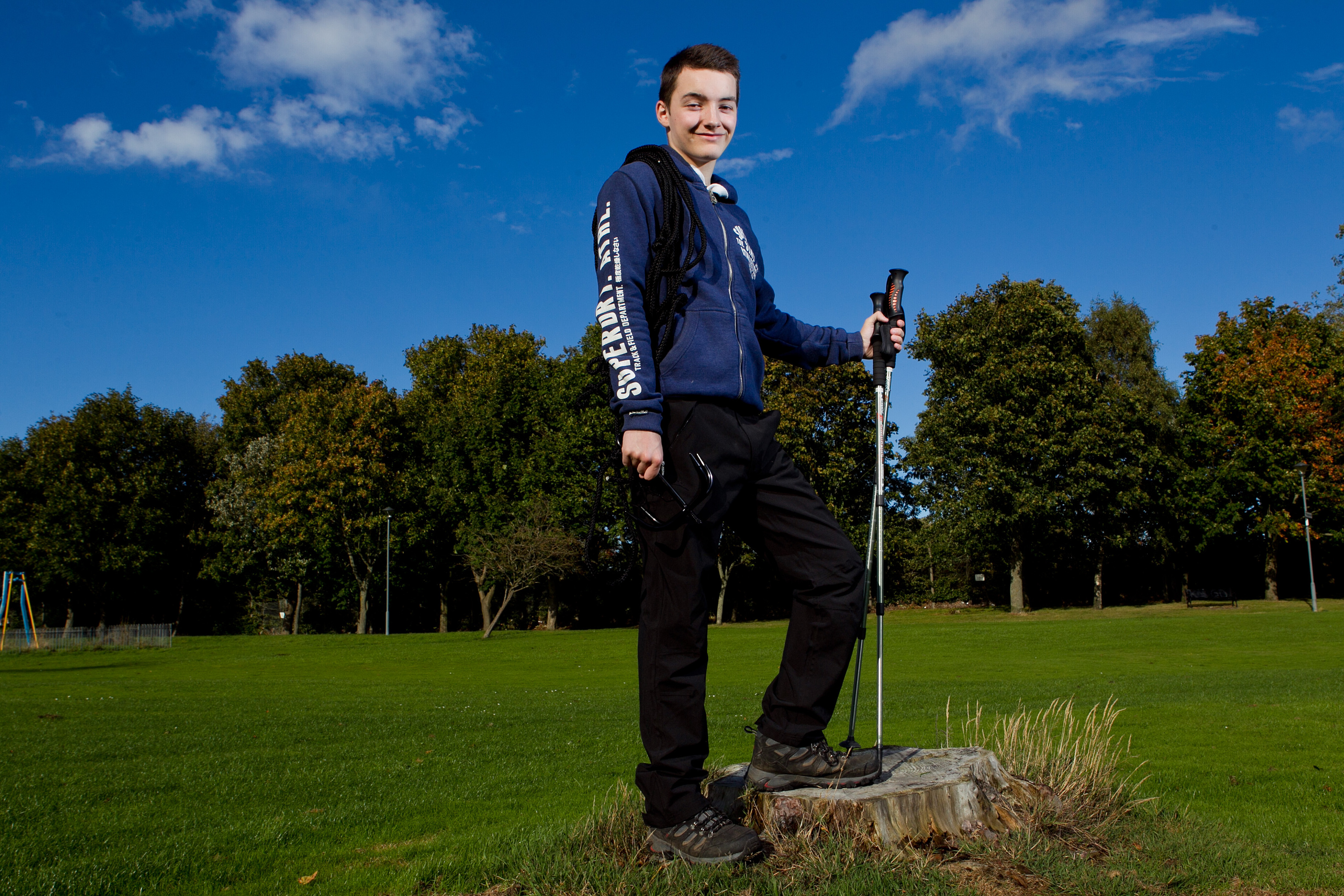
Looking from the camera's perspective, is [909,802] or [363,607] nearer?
[909,802]

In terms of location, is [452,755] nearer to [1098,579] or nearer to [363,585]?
[363,585]

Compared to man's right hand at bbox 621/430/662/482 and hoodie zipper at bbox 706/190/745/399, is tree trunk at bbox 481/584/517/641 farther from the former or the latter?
man's right hand at bbox 621/430/662/482

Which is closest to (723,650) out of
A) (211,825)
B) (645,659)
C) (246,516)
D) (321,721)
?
(321,721)

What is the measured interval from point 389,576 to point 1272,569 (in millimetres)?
42395

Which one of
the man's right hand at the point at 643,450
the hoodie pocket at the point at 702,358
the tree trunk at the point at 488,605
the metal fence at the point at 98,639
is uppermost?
the hoodie pocket at the point at 702,358

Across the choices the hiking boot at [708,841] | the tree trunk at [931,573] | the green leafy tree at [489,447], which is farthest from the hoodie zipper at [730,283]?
the tree trunk at [931,573]

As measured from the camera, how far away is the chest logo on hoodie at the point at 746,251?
3715 mm

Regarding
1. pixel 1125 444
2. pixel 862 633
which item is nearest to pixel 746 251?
pixel 862 633

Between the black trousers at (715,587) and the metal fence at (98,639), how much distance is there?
129 feet

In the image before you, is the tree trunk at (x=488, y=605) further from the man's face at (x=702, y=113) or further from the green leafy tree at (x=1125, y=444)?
the man's face at (x=702, y=113)

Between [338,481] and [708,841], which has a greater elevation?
[338,481]

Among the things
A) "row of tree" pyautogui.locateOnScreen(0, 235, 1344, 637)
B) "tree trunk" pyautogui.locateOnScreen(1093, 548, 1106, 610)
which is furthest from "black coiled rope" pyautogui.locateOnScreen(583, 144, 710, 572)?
"tree trunk" pyautogui.locateOnScreen(1093, 548, 1106, 610)

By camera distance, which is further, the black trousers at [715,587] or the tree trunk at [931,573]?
the tree trunk at [931,573]

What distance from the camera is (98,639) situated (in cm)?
3662
